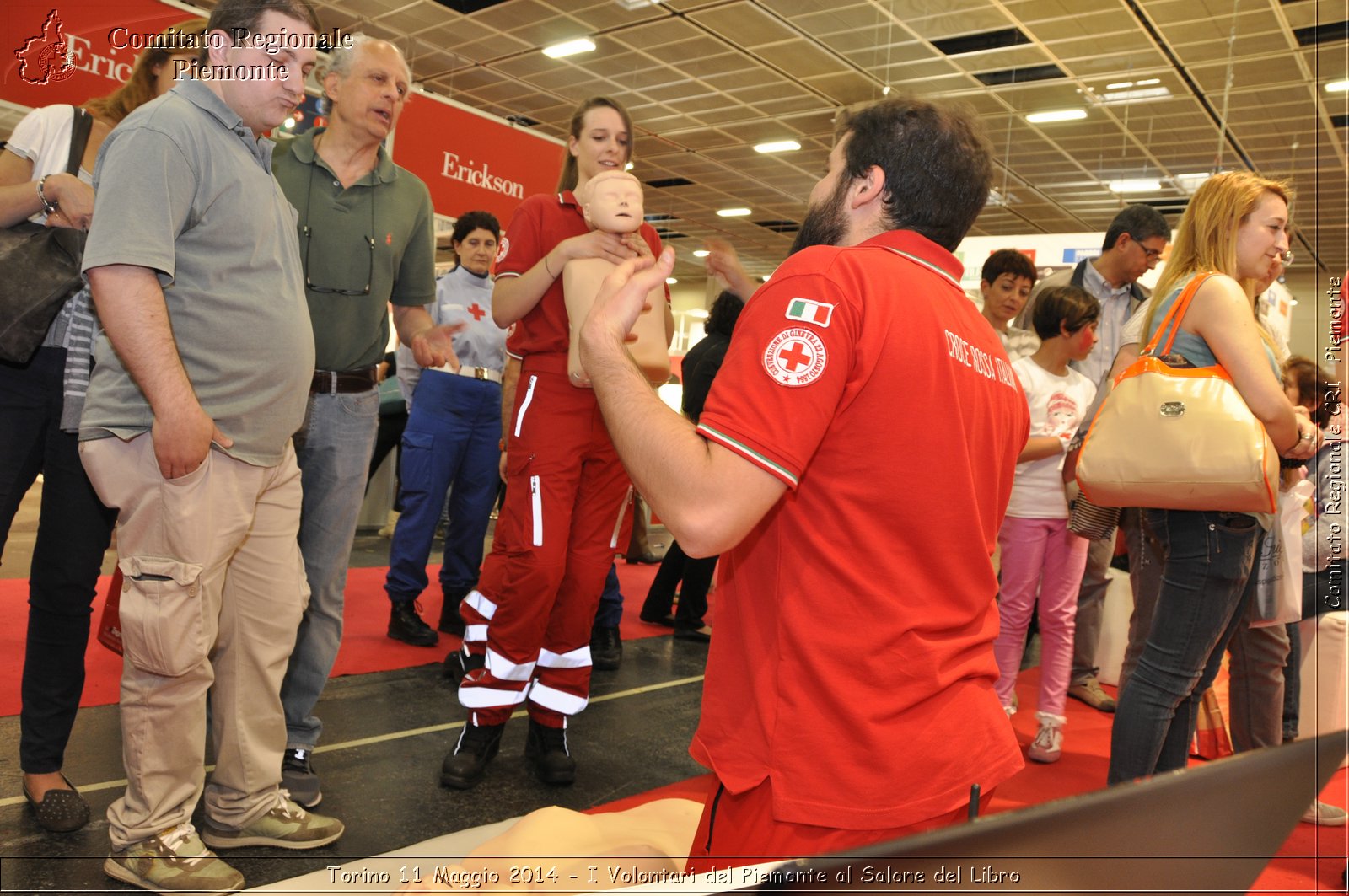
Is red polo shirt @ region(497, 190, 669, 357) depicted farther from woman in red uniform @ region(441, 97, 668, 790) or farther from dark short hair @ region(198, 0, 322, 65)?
dark short hair @ region(198, 0, 322, 65)

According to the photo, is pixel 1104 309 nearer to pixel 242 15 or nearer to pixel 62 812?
pixel 242 15

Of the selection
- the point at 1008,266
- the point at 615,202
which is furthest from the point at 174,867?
the point at 1008,266

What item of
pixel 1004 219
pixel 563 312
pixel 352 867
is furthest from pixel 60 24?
pixel 1004 219

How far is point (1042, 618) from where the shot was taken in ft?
11.5

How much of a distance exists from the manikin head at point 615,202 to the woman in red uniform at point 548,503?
58mm

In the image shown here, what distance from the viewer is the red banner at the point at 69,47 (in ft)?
17.4

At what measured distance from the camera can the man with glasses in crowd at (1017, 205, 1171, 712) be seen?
379cm

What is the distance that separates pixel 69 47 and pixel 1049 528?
225 inches

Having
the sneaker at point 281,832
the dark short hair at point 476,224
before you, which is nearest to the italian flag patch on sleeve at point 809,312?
the sneaker at point 281,832

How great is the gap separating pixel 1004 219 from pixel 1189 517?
14.1 meters

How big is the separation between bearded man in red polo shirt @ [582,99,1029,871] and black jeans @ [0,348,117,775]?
59.9 inches

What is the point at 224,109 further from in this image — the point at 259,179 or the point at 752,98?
the point at 752,98

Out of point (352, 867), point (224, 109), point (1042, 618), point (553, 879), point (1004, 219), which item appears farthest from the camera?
point (1004, 219)

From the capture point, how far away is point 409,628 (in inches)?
155
